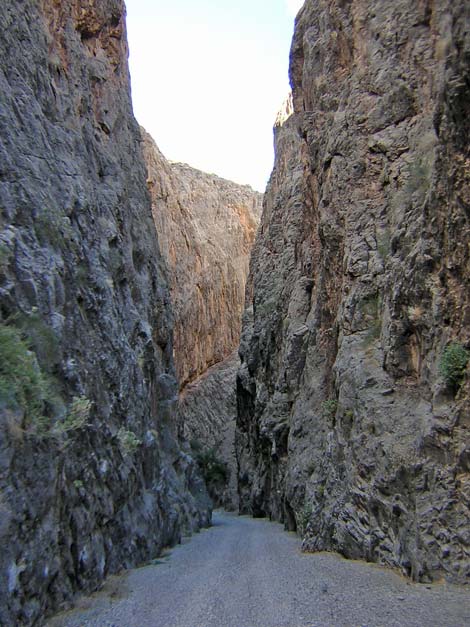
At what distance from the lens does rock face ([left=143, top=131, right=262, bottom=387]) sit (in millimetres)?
46688

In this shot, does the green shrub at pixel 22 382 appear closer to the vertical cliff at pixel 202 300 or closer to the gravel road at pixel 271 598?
the gravel road at pixel 271 598

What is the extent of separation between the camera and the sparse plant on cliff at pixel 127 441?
13133 mm

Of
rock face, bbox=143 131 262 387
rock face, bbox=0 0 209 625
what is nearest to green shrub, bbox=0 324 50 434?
rock face, bbox=0 0 209 625

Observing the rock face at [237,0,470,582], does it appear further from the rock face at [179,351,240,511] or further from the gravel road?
the rock face at [179,351,240,511]

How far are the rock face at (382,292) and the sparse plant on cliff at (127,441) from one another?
4.69m

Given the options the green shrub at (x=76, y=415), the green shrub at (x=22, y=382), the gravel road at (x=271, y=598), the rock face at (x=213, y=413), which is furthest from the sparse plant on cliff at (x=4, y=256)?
the rock face at (x=213, y=413)

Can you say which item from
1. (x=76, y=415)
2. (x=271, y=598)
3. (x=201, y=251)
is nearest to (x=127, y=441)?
(x=76, y=415)

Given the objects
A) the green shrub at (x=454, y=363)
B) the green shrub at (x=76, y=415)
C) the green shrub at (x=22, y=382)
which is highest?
the green shrub at (x=454, y=363)

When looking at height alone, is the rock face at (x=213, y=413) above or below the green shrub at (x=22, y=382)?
below

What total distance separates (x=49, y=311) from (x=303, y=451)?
11.0m

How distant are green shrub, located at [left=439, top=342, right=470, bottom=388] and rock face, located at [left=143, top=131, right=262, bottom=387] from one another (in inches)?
1405

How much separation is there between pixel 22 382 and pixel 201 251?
45.5 meters

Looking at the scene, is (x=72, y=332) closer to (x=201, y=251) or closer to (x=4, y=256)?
(x=4, y=256)

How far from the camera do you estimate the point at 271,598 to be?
29.2 feet
